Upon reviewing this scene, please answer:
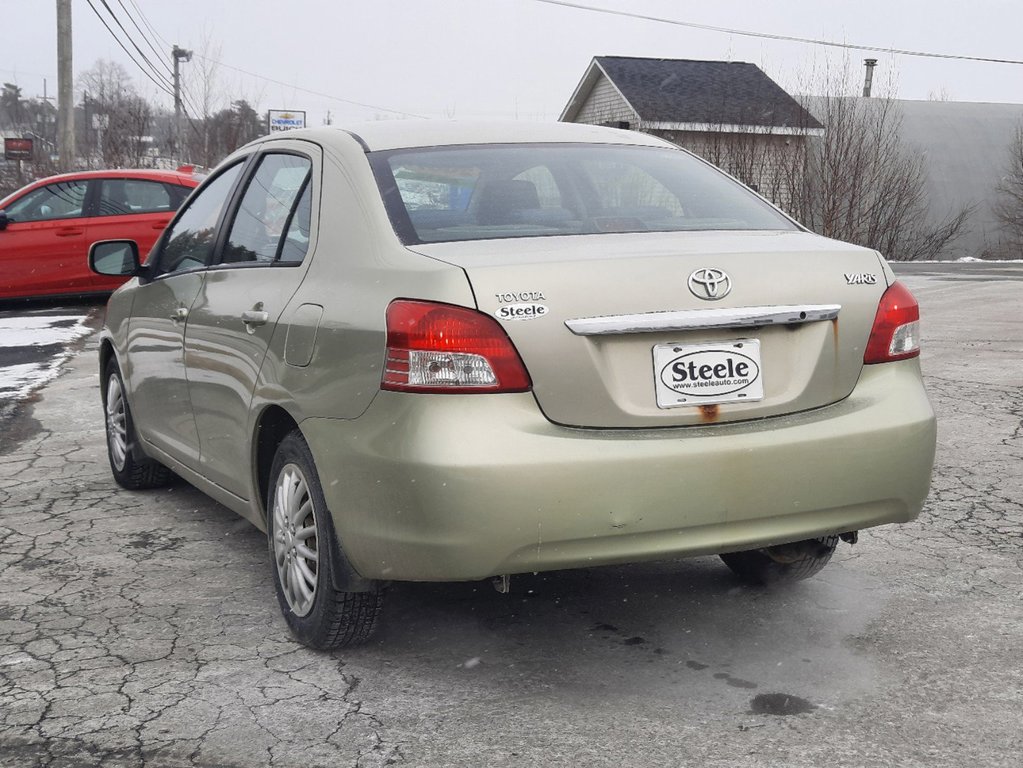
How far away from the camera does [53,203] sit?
14461 mm

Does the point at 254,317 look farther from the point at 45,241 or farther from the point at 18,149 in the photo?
the point at 18,149

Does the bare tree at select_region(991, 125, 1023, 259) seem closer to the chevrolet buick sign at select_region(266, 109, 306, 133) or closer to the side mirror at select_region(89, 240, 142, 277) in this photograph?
the chevrolet buick sign at select_region(266, 109, 306, 133)

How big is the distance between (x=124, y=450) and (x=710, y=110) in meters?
28.5

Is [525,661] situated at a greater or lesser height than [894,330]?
lesser

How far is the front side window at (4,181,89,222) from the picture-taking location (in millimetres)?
14398

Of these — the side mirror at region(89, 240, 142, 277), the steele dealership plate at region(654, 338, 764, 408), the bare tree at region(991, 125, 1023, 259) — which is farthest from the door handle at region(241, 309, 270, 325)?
the bare tree at region(991, 125, 1023, 259)

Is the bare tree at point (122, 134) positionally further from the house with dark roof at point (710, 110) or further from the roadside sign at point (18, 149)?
the house with dark roof at point (710, 110)

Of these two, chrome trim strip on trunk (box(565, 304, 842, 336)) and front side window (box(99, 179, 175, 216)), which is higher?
chrome trim strip on trunk (box(565, 304, 842, 336))

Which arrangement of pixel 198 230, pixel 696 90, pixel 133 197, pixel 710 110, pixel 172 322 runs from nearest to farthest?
pixel 172 322, pixel 198 230, pixel 133 197, pixel 710 110, pixel 696 90

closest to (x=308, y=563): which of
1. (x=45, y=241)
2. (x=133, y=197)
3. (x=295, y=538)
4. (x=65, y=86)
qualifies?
(x=295, y=538)

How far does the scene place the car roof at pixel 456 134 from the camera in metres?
4.07

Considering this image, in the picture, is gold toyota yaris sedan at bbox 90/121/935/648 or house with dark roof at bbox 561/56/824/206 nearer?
gold toyota yaris sedan at bbox 90/121/935/648

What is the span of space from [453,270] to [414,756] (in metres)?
1.21

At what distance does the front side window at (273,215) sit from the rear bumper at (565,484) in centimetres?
81
